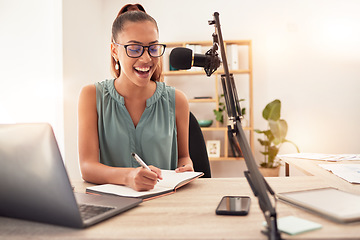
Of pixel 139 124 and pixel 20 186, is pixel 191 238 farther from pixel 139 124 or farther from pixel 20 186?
pixel 139 124

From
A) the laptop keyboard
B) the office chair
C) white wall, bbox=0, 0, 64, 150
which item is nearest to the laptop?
the laptop keyboard

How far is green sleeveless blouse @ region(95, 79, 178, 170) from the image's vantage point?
1.44m

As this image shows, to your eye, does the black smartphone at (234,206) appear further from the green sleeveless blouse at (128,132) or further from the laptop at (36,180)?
the green sleeveless blouse at (128,132)

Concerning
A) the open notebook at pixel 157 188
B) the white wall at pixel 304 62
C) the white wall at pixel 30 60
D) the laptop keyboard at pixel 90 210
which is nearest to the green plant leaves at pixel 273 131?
the white wall at pixel 304 62

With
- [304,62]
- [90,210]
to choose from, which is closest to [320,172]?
[90,210]

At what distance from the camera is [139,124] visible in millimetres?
1460

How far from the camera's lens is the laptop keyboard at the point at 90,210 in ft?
2.46

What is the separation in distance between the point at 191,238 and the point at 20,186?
1.20 feet

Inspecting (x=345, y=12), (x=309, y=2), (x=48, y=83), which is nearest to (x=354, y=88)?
(x=345, y=12)

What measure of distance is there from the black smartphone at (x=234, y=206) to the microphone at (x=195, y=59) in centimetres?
34

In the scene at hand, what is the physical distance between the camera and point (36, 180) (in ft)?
2.18

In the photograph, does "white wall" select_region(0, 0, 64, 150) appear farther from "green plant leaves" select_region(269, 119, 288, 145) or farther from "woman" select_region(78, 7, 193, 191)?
"green plant leaves" select_region(269, 119, 288, 145)

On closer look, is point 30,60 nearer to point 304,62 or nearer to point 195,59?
point 195,59

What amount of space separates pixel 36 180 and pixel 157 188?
42 centimetres
